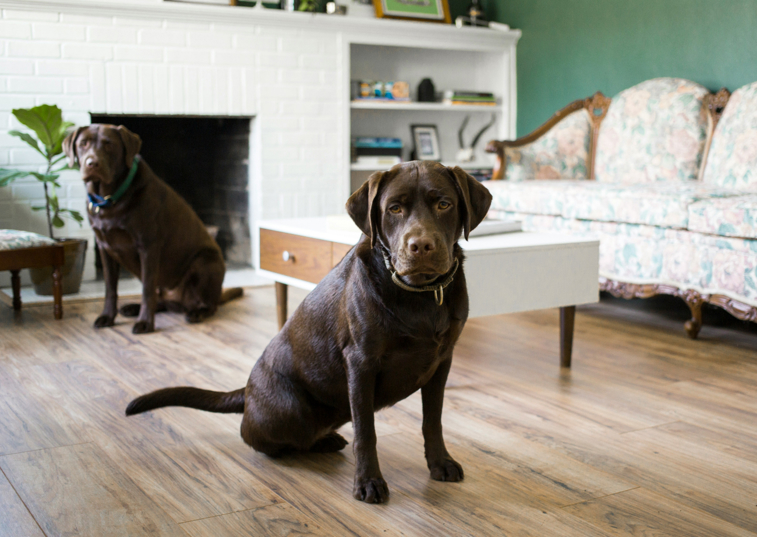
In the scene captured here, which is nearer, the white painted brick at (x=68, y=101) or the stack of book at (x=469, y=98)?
the white painted brick at (x=68, y=101)

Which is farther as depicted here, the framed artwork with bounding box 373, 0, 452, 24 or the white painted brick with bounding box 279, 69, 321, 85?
the framed artwork with bounding box 373, 0, 452, 24

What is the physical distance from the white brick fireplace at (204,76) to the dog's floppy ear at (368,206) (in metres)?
3.10

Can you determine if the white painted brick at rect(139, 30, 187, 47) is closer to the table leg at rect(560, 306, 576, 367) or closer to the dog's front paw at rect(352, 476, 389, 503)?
the table leg at rect(560, 306, 576, 367)

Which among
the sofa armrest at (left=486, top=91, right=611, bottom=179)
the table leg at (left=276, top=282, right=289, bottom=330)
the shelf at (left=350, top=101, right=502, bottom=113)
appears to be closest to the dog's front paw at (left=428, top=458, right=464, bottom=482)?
the table leg at (left=276, top=282, right=289, bottom=330)

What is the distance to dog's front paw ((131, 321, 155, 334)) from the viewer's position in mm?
3065

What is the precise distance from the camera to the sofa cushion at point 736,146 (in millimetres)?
3400

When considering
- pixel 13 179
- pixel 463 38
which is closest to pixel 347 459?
pixel 13 179

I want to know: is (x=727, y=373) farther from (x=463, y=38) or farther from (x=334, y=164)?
(x=463, y=38)

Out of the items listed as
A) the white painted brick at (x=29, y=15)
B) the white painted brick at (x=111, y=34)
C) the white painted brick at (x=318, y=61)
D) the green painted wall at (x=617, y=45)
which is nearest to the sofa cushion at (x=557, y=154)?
the green painted wall at (x=617, y=45)

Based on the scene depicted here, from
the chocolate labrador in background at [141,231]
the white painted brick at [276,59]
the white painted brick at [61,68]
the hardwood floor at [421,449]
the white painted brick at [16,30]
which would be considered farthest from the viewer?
the white painted brick at [276,59]

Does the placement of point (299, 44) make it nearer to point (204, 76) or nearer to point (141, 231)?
point (204, 76)

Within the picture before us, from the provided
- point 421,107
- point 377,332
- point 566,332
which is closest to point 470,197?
point 377,332

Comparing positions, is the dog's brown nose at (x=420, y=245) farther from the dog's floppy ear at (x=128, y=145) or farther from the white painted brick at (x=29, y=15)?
the white painted brick at (x=29, y=15)

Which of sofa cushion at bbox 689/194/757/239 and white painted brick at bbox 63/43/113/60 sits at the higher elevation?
white painted brick at bbox 63/43/113/60
